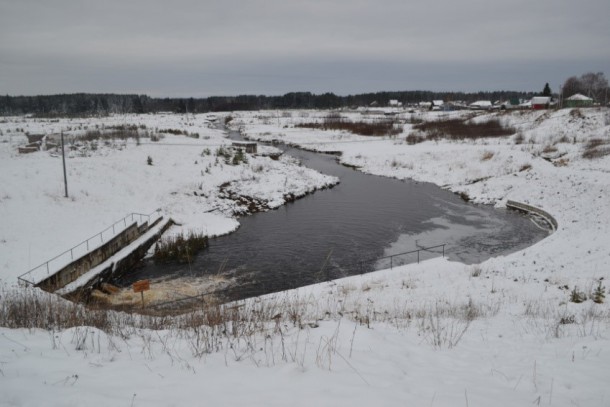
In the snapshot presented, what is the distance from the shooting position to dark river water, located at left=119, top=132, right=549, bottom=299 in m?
19.2

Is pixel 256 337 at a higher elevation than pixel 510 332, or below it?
higher

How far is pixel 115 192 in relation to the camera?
85.9 feet

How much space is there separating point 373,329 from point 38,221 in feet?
61.4

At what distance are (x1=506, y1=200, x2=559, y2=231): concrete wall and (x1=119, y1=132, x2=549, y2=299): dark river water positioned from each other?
3.30ft

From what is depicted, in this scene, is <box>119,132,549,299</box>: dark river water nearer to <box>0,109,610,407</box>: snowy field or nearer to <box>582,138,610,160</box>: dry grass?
<box>0,109,610,407</box>: snowy field

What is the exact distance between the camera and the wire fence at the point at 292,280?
15305 millimetres

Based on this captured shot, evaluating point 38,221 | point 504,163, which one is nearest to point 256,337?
point 38,221

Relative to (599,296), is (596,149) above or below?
above

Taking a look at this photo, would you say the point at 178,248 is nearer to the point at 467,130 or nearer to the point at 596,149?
the point at 596,149

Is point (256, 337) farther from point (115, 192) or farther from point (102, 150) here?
point (102, 150)

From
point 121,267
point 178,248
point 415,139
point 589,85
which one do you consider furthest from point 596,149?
point 589,85

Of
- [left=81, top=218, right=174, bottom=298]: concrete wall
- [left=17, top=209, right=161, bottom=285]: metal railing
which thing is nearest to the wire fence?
[left=81, top=218, right=174, bottom=298]: concrete wall

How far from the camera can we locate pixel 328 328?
22.8 feet

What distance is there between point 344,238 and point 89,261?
1331cm
